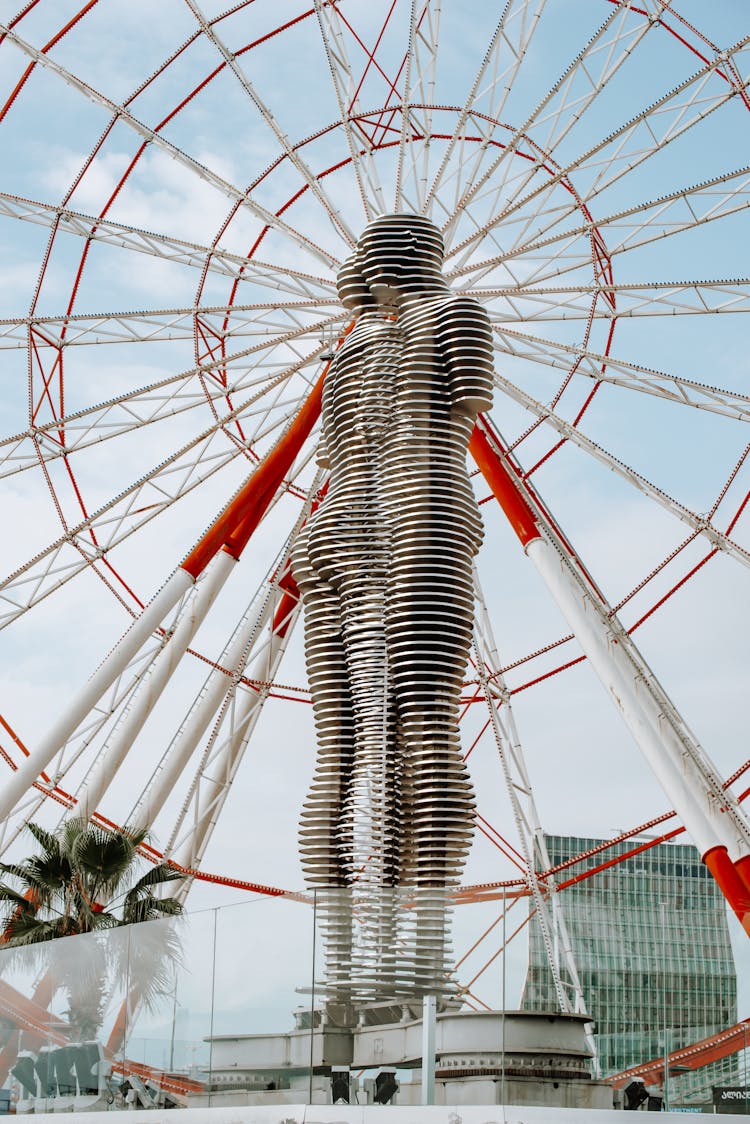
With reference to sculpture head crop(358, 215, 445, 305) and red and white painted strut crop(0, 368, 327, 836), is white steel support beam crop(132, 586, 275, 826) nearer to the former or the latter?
red and white painted strut crop(0, 368, 327, 836)

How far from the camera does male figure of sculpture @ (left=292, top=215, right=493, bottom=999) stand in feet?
53.0

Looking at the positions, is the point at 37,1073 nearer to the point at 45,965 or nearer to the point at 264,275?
the point at 45,965

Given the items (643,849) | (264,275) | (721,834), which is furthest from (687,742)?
(264,275)

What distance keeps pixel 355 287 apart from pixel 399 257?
677 mm

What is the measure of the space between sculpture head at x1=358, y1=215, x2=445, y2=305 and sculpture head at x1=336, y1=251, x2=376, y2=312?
0.08 metres

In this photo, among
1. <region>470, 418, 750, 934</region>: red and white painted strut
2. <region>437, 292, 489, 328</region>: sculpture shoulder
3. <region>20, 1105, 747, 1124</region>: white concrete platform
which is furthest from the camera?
<region>470, 418, 750, 934</region>: red and white painted strut

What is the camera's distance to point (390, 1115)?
12281 mm

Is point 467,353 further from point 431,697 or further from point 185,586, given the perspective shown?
point 185,586

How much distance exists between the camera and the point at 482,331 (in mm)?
18000

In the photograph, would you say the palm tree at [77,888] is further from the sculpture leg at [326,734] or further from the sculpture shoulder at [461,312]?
the sculpture shoulder at [461,312]

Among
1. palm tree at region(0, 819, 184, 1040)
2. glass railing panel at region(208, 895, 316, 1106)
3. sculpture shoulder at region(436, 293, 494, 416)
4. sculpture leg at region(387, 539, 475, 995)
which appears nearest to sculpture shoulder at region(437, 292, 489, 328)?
sculpture shoulder at region(436, 293, 494, 416)

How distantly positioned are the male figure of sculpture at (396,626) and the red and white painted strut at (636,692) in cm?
375

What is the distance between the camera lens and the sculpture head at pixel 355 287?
19922mm

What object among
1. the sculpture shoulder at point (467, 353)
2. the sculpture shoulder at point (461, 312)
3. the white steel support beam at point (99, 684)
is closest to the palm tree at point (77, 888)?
the white steel support beam at point (99, 684)
